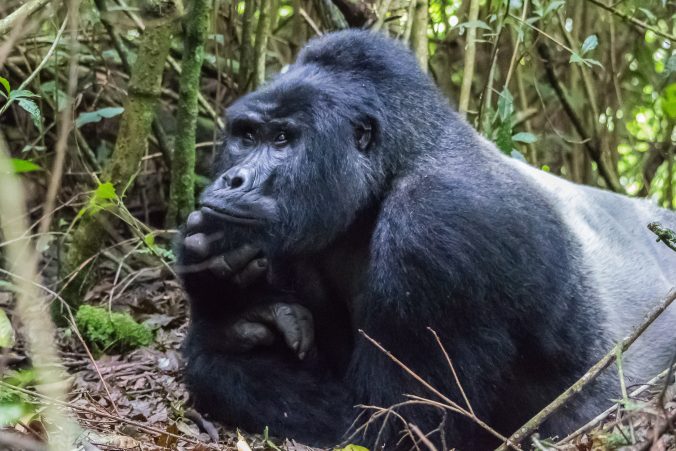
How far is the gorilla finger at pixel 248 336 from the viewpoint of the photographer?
3457 millimetres

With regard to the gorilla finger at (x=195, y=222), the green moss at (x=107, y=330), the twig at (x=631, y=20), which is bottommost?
the green moss at (x=107, y=330)

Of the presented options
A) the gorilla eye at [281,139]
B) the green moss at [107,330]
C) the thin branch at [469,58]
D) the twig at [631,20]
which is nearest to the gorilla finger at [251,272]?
the gorilla eye at [281,139]

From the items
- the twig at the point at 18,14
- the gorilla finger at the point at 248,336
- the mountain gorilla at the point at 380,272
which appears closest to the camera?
the twig at the point at 18,14

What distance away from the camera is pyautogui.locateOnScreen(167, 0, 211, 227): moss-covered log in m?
4.38

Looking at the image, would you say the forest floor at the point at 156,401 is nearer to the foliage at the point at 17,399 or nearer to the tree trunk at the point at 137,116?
the foliage at the point at 17,399

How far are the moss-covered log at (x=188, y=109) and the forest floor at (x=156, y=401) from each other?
0.50 meters

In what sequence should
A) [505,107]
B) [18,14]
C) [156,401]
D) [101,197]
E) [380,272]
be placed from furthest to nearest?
[505,107]
[101,197]
[156,401]
[380,272]
[18,14]

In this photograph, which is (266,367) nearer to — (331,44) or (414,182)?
(414,182)

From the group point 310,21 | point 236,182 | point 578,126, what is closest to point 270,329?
point 236,182

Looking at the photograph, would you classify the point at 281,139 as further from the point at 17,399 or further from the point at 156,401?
the point at 17,399

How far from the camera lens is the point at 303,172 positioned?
10.7 feet

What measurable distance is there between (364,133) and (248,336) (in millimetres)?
957

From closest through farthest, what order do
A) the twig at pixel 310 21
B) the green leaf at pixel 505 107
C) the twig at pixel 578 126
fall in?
the green leaf at pixel 505 107, the twig at pixel 310 21, the twig at pixel 578 126

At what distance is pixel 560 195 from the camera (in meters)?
3.90
